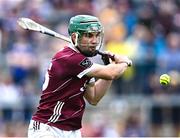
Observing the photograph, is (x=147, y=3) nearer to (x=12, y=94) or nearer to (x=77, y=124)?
(x=12, y=94)

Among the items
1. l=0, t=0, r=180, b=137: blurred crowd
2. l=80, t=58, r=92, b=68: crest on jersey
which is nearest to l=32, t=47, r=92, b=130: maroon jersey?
l=80, t=58, r=92, b=68: crest on jersey

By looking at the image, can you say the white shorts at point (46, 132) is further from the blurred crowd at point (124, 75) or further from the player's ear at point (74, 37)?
the blurred crowd at point (124, 75)

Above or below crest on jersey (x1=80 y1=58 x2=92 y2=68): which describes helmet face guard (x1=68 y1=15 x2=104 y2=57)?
above

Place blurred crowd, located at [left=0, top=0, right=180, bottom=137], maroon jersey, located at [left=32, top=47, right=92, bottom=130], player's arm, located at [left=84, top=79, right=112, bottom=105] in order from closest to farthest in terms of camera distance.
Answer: maroon jersey, located at [left=32, top=47, right=92, bottom=130]
player's arm, located at [left=84, top=79, right=112, bottom=105]
blurred crowd, located at [left=0, top=0, right=180, bottom=137]

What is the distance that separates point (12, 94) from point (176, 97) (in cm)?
295

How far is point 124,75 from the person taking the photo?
13508mm

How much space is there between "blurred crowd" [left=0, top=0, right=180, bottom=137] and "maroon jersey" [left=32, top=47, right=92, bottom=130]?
5.27 m

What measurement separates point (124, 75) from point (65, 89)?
20.3 feet

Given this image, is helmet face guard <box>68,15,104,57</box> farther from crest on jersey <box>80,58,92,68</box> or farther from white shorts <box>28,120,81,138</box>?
white shorts <box>28,120,81,138</box>

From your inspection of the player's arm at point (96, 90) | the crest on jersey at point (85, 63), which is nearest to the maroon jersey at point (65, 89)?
the crest on jersey at point (85, 63)

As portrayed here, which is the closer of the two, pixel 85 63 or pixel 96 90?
pixel 85 63

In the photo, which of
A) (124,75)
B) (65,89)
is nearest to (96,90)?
(65,89)

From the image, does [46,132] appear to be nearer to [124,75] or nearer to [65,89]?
[65,89]

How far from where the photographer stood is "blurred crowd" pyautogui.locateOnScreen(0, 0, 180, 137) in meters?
13.1
